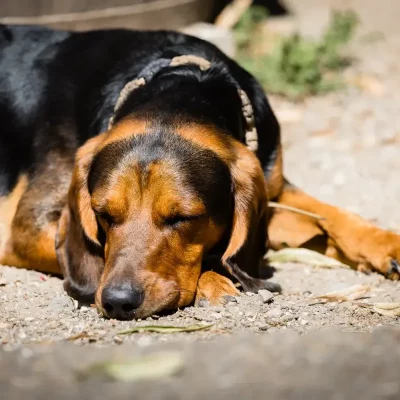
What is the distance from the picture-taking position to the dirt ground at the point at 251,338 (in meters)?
3.04

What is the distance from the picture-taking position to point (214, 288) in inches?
172

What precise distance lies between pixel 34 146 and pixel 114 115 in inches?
31.3

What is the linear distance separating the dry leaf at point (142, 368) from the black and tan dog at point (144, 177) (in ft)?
2.26

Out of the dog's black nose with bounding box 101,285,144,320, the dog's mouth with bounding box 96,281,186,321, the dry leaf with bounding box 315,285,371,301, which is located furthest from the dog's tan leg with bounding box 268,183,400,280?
the dog's black nose with bounding box 101,285,144,320

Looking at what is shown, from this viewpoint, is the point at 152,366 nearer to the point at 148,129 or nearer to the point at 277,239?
the point at 148,129

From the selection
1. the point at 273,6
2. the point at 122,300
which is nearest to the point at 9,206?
the point at 122,300

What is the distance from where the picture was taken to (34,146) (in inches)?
219

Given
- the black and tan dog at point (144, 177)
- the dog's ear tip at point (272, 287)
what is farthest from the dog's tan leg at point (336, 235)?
the dog's ear tip at point (272, 287)

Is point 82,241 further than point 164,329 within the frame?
Yes

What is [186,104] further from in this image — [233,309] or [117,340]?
[117,340]

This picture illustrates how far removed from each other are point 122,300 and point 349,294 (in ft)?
4.61

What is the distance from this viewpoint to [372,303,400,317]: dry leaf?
4300 millimetres

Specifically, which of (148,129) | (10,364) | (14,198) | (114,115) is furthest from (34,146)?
(10,364)

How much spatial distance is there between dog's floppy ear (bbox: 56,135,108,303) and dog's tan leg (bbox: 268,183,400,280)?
4.81ft
